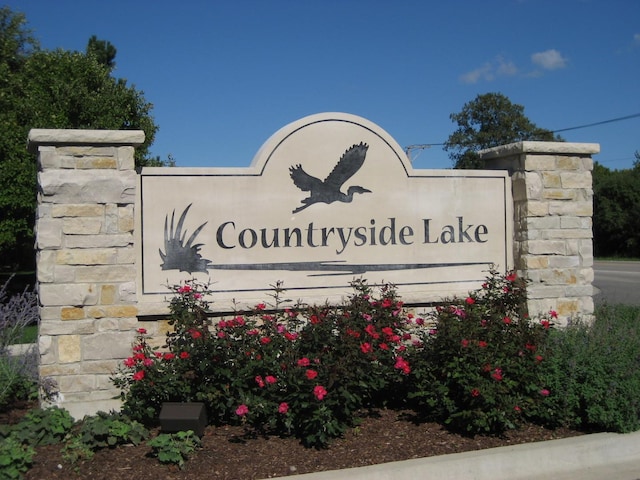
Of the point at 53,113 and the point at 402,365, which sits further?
the point at 53,113

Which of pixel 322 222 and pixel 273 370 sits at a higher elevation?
pixel 322 222

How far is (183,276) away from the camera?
5.65 m

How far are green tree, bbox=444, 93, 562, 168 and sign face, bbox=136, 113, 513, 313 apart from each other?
2934 cm

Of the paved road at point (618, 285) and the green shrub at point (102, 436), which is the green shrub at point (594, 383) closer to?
the green shrub at point (102, 436)

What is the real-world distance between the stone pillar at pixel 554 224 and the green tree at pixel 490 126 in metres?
29.0

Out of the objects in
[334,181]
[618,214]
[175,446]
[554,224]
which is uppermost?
[618,214]

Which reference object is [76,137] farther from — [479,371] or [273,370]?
[479,371]

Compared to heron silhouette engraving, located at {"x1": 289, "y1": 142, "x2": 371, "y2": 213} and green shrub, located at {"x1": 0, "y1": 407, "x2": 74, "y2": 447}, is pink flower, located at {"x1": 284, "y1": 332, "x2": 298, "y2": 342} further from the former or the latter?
green shrub, located at {"x1": 0, "y1": 407, "x2": 74, "y2": 447}

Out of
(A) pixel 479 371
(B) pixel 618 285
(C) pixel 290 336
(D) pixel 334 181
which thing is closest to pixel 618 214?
(B) pixel 618 285

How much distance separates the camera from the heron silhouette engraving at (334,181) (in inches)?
235

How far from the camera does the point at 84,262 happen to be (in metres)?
5.25

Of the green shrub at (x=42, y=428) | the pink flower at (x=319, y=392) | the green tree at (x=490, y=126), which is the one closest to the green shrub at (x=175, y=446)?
the green shrub at (x=42, y=428)

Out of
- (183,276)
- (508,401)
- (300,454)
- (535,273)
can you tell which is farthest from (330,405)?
(535,273)

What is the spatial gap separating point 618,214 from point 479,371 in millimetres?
35030
